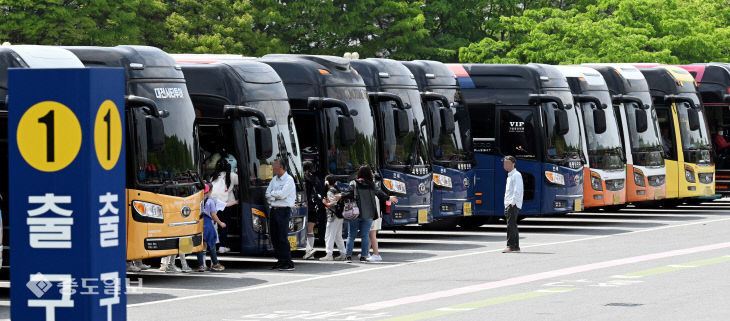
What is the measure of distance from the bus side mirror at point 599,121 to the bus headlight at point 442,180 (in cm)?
447

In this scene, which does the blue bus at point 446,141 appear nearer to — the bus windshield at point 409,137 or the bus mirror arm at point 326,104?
the bus windshield at point 409,137

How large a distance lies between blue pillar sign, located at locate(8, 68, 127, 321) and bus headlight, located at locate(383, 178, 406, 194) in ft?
49.1

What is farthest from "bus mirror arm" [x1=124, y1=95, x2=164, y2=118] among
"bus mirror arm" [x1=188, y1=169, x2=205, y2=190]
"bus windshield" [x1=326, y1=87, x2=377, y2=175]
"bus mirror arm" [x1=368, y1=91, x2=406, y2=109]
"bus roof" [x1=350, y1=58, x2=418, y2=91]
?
"bus roof" [x1=350, y1=58, x2=418, y2=91]

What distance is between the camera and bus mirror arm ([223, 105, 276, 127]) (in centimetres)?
1884

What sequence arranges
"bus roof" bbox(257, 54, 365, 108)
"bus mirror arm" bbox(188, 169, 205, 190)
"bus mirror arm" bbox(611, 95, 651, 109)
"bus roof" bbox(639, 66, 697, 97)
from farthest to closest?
"bus roof" bbox(639, 66, 697, 97) → "bus mirror arm" bbox(611, 95, 651, 109) → "bus roof" bbox(257, 54, 365, 108) → "bus mirror arm" bbox(188, 169, 205, 190)

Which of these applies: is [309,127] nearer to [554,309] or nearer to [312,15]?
[554,309]

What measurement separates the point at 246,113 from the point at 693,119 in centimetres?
1510

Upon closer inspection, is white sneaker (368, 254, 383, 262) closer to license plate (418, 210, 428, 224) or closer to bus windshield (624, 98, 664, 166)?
license plate (418, 210, 428, 224)

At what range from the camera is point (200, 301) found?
1531 cm

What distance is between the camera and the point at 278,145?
19.3 metres

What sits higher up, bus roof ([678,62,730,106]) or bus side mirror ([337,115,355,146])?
bus roof ([678,62,730,106])

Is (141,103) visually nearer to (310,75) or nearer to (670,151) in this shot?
(310,75)

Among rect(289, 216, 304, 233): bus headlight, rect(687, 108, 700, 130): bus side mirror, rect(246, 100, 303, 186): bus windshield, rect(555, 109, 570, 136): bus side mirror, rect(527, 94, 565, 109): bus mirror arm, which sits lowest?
rect(289, 216, 304, 233): bus headlight

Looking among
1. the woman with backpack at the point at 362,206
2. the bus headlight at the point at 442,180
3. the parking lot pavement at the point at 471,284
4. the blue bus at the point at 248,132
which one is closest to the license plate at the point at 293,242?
the blue bus at the point at 248,132
